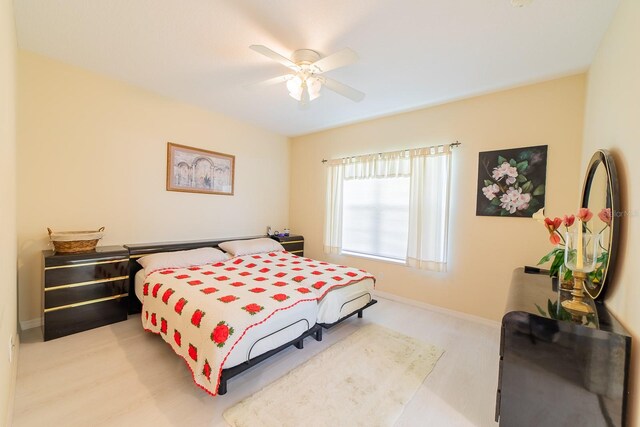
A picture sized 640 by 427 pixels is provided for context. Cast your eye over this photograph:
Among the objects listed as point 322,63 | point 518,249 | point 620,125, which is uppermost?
point 322,63

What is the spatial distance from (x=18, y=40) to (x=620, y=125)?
460 centimetres

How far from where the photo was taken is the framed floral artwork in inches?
105

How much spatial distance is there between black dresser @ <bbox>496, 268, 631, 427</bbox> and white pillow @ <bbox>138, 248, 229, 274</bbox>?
300 cm

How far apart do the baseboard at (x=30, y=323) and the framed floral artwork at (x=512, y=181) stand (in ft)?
15.9

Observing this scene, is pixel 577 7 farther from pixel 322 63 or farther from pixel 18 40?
pixel 18 40

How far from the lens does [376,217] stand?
396cm

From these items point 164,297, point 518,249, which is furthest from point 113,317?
point 518,249

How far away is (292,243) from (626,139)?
4.00 m

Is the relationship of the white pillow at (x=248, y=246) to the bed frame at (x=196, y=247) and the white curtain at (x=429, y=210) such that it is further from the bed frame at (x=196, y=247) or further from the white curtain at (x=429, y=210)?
the white curtain at (x=429, y=210)

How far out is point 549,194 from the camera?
262 cm

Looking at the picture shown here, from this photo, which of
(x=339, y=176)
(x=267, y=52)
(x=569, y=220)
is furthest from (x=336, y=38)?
(x=339, y=176)

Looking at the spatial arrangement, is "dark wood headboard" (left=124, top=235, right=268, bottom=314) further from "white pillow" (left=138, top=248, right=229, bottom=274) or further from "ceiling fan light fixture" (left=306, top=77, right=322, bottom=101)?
"ceiling fan light fixture" (left=306, top=77, right=322, bottom=101)

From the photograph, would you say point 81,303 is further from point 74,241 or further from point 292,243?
point 292,243

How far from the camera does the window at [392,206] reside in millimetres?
3279
